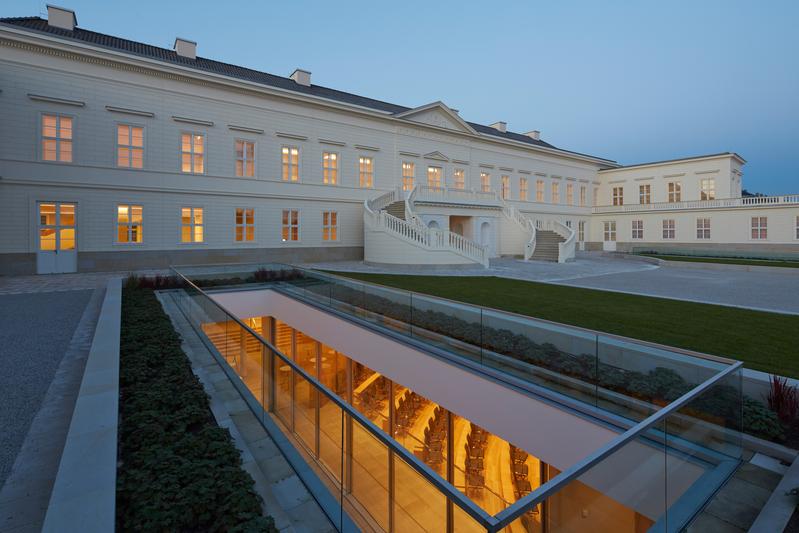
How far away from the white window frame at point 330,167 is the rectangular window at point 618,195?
33.9 m

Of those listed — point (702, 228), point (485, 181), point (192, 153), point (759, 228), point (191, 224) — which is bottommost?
point (191, 224)

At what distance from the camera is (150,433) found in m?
3.79

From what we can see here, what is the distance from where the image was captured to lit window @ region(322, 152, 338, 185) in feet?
87.6

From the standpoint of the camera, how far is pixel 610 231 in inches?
1766

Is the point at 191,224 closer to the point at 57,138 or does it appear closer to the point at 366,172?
the point at 57,138

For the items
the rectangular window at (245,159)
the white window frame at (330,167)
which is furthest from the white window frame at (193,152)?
the white window frame at (330,167)

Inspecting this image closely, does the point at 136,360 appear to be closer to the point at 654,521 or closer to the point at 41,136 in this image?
the point at 654,521

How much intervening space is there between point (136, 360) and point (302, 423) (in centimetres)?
341

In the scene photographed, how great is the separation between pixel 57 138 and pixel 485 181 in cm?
2878

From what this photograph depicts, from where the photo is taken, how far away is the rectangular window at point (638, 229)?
42.4m

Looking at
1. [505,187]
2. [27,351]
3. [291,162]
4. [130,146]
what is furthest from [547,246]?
[27,351]

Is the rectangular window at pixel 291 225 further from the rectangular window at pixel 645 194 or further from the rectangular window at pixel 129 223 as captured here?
the rectangular window at pixel 645 194

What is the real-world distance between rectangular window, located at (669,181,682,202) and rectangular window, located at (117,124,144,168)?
1833 inches

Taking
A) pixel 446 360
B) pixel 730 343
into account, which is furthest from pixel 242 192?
pixel 730 343
